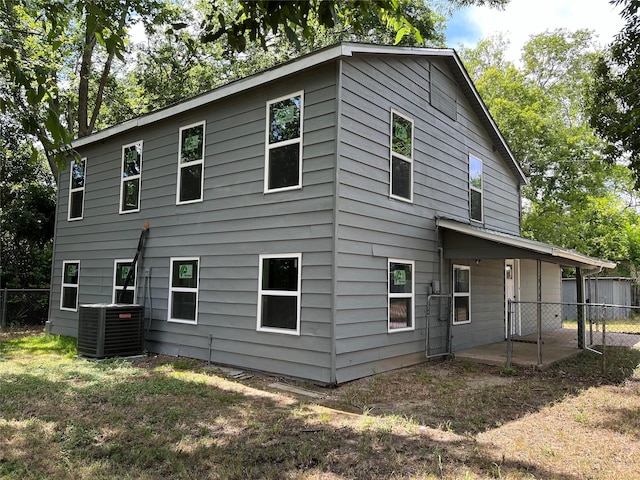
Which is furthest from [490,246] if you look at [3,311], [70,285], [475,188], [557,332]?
[3,311]

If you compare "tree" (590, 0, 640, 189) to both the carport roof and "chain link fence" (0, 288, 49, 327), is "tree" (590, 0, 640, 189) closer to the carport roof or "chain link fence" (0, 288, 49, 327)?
the carport roof

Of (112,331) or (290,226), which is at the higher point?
(290,226)

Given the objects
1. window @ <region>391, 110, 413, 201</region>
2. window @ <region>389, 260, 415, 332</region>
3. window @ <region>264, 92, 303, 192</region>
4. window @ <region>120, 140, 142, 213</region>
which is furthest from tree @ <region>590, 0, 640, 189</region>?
window @ <region>120, 140, 142, 213</region>

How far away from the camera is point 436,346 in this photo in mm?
8867

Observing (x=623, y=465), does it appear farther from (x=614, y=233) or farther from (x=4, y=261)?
(x=614, y=233)

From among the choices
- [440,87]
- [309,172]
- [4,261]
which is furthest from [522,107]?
[4,261]

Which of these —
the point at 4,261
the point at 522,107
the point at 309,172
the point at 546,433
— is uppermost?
the point at 522,107

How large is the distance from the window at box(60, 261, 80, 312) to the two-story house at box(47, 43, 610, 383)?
0.16m

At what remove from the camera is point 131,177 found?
1036 cm

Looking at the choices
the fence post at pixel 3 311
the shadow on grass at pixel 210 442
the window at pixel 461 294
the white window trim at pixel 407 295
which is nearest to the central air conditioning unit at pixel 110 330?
the shadow on grass at pixel 210 442

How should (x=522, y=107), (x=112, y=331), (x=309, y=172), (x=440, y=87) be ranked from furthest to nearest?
(x=522, y=107)
(x=440, y=87)
(x=112, y=331)
(x=309, y=172)

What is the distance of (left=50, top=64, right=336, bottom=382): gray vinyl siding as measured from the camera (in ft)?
22.4

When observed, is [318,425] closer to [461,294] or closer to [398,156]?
[398,156]

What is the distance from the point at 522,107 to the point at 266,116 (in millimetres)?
18465
